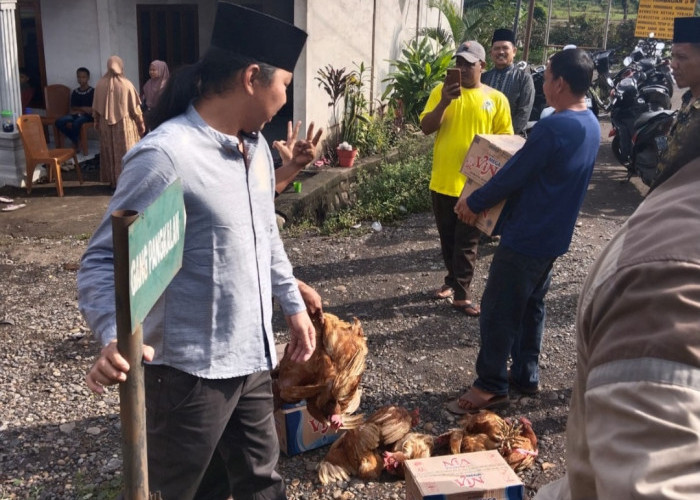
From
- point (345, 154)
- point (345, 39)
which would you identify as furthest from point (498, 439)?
point (345, 39)

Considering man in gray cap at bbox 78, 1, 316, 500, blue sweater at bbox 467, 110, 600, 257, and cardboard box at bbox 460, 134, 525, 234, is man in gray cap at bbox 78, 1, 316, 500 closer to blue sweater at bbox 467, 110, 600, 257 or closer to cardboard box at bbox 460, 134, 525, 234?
blue sweater at bbox 467, 110, 600, 257

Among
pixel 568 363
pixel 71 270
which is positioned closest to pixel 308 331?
pixel 568 363

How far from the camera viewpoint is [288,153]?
12.1ft

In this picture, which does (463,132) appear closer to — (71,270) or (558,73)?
(558,73)

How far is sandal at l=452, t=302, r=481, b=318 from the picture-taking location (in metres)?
5.40

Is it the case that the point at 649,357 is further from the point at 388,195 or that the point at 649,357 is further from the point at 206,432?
the point at 388,195

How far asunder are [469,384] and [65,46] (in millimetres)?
8626

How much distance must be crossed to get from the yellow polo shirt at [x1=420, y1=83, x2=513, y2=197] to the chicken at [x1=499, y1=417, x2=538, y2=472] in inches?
82.8

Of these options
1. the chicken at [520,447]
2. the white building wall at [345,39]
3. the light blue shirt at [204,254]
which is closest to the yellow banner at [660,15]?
the white building wall at [345,39]

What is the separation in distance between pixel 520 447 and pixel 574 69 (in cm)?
193

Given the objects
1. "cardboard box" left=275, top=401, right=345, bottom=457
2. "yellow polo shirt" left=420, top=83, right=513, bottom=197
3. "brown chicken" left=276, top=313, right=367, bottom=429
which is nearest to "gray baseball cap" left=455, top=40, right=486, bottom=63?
"yellow polo shirt" left=420, top=83, right=513, bottom=197

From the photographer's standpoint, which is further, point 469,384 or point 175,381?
point 469,384

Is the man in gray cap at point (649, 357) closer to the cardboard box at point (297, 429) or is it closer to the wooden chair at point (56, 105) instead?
the cardboard box at point (297, 429)

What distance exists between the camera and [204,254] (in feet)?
7.63
